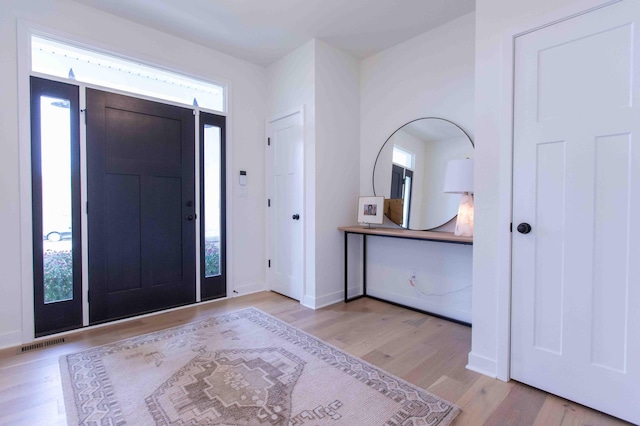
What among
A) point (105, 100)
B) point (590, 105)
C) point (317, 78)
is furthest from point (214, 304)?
point (590, 105)

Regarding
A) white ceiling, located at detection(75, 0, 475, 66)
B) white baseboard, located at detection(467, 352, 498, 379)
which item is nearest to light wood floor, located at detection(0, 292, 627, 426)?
white baseboard, located at detection(467, 352, 498, 379)

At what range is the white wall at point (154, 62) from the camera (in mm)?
2354

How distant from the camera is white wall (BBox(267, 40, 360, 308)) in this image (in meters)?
3.25

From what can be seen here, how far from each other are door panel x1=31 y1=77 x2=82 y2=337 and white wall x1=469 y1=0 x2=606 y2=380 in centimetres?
313

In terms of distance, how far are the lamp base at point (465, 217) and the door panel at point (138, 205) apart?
2.58 meters

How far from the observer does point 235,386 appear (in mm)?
1841

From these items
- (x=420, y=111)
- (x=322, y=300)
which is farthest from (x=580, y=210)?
(x=322, y=300)

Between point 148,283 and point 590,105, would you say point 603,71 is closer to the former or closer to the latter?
point 590,105

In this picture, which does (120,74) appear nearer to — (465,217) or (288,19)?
(288,19)

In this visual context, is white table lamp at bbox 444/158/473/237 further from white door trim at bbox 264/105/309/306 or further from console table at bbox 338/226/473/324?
white door trim at bbox 264/105/309/306

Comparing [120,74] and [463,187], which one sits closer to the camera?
[463,187]

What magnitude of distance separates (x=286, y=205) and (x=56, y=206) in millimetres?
2068

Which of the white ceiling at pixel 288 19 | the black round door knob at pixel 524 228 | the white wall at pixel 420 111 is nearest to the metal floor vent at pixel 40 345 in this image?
the white ceiling at pixel 288 19

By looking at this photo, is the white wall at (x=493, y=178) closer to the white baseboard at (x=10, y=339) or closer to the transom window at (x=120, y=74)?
the transom window at (x=120, y=74)
